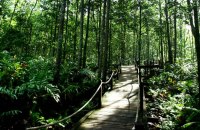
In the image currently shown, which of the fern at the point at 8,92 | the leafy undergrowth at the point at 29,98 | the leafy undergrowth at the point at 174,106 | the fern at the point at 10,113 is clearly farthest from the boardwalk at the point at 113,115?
the fern at the point at 8,92

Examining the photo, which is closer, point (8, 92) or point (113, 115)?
point (8, 92)

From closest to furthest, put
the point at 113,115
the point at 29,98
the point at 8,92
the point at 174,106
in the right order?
the point at 8,92 < the point at 29,98 < the point at 113,115 < the point at 174,106

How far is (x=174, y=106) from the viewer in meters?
9.91

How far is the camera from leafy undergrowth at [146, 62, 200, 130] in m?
8.31

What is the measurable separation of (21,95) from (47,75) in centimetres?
161

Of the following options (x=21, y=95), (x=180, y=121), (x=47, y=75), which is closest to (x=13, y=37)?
(x=47, y=75)

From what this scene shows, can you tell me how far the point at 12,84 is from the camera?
8.72 m

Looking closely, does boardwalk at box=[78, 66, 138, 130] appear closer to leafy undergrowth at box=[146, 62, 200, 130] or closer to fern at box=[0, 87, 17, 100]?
leafy undergrowth at box=[146, 62, 200, 130]

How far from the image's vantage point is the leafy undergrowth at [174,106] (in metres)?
8.31

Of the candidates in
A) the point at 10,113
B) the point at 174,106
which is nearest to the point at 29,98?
the point at 10,113

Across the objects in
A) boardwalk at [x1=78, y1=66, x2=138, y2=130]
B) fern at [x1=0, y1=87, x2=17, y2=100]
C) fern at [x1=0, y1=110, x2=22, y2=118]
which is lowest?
boardwalk at [x1=78, y1=66, x2=138, y2=130]

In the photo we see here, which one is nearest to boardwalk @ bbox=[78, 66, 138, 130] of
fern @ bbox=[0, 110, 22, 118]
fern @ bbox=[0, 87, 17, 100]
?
fern @ bbox=[0, 110, 22, 118]

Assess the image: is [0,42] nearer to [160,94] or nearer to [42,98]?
[42,98]

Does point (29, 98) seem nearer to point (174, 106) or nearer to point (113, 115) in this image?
point (113, 115)
